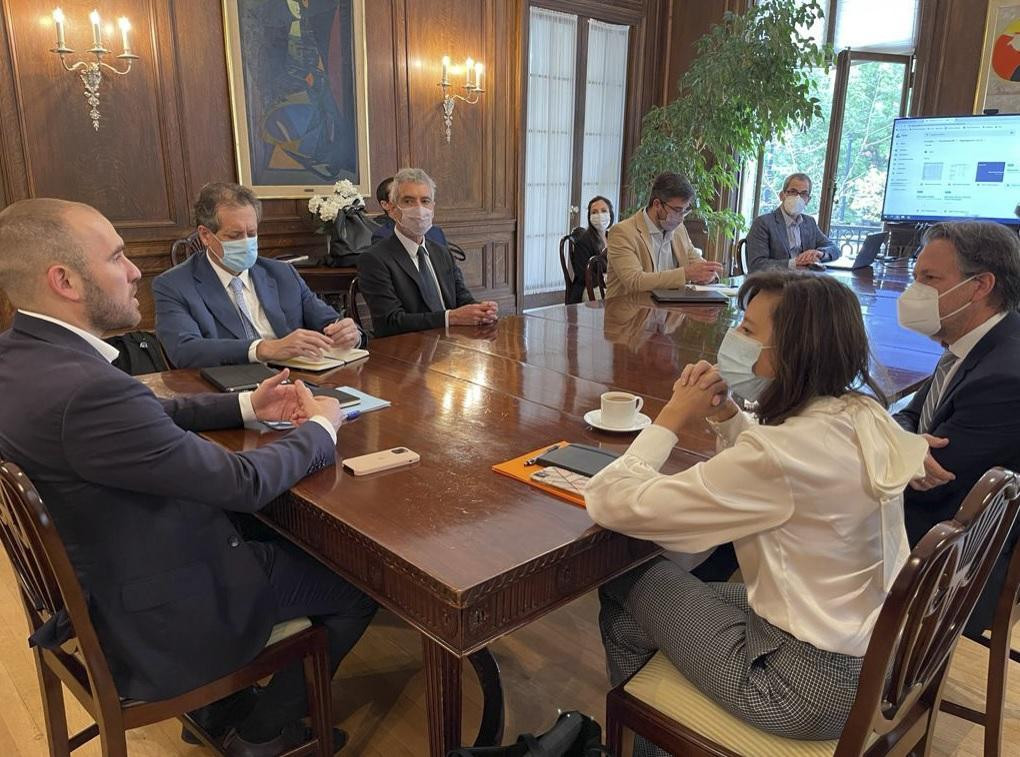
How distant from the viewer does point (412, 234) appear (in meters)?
2.98

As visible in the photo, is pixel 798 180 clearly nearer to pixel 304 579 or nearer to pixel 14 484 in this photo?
pixel 304 579

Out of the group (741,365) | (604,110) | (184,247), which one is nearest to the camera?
(741,365)

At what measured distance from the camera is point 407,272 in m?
2.98

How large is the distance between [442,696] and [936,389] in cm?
140

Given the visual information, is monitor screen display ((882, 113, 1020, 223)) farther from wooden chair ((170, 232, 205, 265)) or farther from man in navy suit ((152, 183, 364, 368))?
wooden chair ((170, 232, 205, 265))

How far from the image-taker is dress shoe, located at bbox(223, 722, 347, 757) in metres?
1.53

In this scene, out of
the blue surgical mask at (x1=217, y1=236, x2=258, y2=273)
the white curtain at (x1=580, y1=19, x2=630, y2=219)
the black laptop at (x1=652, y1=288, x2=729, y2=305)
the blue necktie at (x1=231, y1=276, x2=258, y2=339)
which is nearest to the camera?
the blue surgical mask at (x1=217, y1=236, x2=258, y2=273)

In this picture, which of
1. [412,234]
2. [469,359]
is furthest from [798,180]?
[469,359]

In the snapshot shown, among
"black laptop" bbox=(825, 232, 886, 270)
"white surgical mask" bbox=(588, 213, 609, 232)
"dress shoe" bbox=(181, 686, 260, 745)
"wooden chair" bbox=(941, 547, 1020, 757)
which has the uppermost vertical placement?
"white surgical mask" bbox=(588, 213, 609, 232)

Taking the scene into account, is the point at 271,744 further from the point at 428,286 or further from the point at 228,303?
the point at 428,286

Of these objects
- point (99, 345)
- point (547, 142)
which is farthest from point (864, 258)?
point (99, 345)

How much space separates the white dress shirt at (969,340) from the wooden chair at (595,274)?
7.24 ft

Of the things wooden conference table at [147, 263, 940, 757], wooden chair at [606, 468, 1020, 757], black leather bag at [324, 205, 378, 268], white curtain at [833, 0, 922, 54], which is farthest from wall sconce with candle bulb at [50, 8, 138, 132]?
white curtain at [833, 0, 922, 54]

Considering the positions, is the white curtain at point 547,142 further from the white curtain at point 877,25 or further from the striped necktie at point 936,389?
the striped necktie at point 936,389
